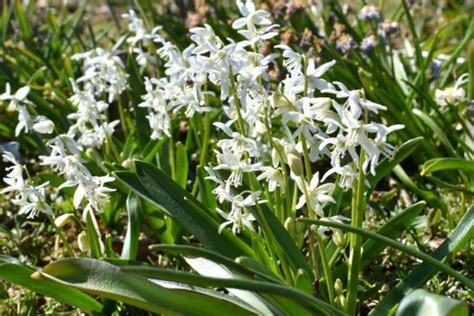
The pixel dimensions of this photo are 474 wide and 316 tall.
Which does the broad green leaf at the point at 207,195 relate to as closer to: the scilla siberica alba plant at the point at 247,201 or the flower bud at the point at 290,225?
the scilla siberica alba plant at the point at 247,201

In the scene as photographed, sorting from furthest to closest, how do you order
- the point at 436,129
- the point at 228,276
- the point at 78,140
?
the point at 436,129 < the point at 78,140 < the point at 228,276

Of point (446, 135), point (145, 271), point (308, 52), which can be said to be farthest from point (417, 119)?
point (145, 271)

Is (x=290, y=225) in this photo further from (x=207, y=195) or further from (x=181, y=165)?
(x=181, y=165)

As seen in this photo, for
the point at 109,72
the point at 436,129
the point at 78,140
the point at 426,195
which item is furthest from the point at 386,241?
the point at 109,72

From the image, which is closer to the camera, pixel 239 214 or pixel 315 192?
pixel 315 192

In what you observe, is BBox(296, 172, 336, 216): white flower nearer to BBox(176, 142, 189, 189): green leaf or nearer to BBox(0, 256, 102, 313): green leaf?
BBox(0, 256, 102, 313): green leaf

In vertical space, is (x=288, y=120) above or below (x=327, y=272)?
above
